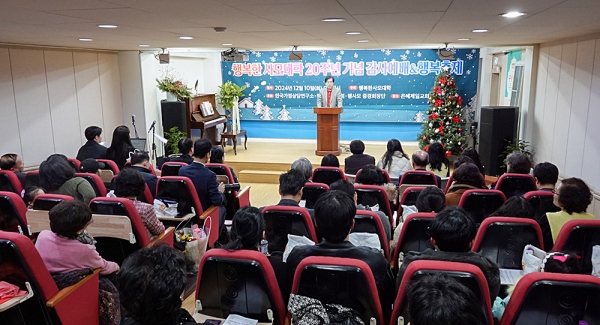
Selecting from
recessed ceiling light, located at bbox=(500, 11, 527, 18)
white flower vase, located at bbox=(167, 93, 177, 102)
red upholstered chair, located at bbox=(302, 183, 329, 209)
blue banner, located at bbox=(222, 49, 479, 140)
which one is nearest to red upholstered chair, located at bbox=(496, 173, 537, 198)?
recessed ceiling light, located at bbox=(500, 11, 527, 18)

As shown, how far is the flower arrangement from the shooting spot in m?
9.24

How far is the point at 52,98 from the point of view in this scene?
7121 millimetres

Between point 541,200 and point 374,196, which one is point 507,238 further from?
point 374,196

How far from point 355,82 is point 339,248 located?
29.7ft

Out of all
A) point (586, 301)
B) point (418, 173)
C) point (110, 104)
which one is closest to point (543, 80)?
point (418, 173)

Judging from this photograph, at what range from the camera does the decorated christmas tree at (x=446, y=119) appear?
29.2 feet

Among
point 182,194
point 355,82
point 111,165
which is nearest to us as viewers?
point 182,194

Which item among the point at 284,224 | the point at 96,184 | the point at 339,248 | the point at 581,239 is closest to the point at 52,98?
the point at 96,184

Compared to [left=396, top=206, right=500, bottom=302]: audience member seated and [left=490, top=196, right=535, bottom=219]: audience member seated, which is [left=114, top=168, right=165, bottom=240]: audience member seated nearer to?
[left=396, top=206, right=500, bottom=302]: audience member seated

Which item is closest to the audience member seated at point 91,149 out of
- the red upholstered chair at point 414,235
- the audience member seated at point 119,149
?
the audience member seated at point 119,149

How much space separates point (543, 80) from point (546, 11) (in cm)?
438

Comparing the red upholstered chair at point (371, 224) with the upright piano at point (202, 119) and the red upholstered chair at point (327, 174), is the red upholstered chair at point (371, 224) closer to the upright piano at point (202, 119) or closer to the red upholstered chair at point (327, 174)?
the red upholstered chair at point (327, 174)

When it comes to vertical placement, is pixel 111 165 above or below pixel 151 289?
below

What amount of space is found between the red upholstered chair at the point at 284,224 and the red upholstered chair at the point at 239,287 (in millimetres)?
775
